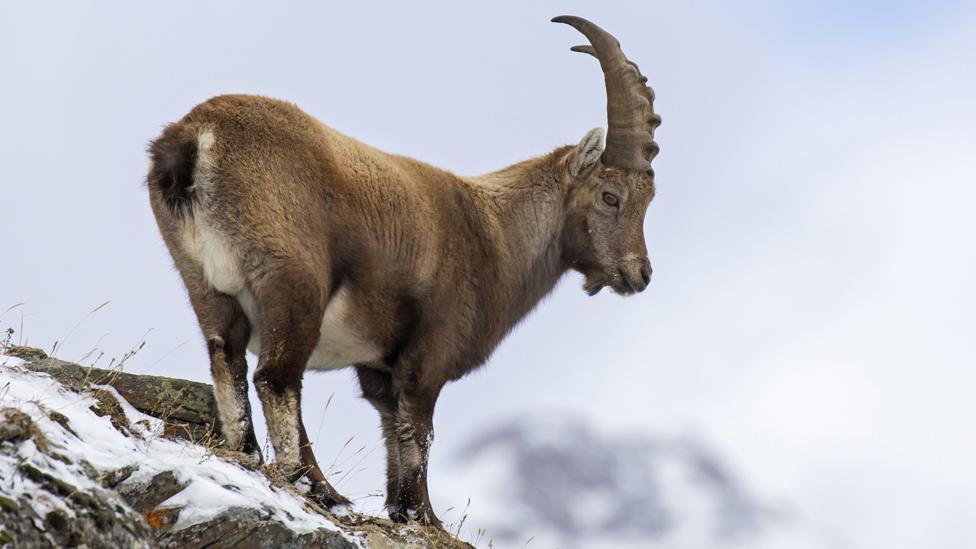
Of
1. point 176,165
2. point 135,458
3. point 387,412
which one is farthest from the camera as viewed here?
point 387,412

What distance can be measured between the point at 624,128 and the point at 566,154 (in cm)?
54

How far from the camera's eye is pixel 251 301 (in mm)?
8461

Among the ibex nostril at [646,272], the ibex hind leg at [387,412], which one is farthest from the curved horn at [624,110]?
the ibex hind leg at [387,412]

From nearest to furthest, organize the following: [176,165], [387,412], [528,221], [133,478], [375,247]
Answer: [133,478]
[176,165]
[375,247]
[387,412]
[528,221]

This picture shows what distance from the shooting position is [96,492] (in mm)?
5988

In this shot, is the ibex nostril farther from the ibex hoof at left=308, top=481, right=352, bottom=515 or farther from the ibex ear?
the ibex hoof at left=308, top=481, right=352, bottom=515

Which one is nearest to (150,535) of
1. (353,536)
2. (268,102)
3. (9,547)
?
(9,547)

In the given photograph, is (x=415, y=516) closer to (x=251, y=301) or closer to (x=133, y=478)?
(x=251, y=301)

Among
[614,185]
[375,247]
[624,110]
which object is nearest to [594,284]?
[614,185]

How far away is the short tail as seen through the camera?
8305 millimetres

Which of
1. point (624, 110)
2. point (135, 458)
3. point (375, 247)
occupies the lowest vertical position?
point (135, 458)

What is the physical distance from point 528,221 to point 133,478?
4.92 meters

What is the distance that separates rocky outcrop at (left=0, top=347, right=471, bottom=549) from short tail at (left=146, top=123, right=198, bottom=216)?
1123 mm

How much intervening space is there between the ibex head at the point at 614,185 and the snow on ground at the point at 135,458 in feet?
13.6
